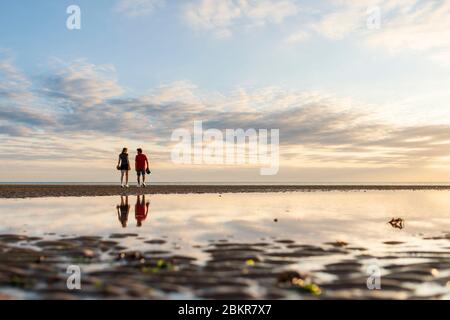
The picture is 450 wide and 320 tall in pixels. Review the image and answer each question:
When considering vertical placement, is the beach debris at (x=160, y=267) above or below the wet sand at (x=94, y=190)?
below

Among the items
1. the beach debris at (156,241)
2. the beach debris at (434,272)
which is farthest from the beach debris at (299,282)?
the beach debris at (156,241)

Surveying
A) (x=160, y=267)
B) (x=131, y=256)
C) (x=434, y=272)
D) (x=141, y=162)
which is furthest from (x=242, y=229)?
(x=141, y=162)

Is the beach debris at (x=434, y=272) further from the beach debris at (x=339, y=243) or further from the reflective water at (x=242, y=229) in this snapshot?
the beach debris at (x=339, y=243)

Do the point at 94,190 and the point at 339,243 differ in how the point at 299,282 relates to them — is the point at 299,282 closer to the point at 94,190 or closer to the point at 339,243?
the point at 339,243

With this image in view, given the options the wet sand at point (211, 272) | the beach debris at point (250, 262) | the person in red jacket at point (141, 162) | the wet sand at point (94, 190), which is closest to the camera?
the wet sand at point (211, 272)

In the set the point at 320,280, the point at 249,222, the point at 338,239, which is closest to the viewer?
the point at 320,280

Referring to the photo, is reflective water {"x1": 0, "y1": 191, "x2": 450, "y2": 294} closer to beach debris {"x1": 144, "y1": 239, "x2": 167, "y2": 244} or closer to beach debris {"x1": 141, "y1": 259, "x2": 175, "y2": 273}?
beach debris {"x1": 144, "y1": 239, "x2": 167, "y2": 244}

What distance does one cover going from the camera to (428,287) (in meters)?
6.79

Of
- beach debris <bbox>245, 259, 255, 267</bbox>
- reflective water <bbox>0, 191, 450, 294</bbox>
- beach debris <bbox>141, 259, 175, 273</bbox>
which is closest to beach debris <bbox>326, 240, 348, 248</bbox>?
reflective water <bbox>0, 191, 450, 294</bbox>
